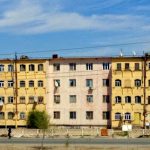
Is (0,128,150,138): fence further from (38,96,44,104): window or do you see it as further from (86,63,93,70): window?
(38,96,44,104): window

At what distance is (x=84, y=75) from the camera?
95625 mm

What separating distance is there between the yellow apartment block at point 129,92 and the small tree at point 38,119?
35.9 ft

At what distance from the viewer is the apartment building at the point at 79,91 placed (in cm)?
9519

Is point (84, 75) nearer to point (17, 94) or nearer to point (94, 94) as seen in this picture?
point (94, 94)

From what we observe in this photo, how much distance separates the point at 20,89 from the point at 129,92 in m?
18.4

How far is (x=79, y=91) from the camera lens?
96.0 m

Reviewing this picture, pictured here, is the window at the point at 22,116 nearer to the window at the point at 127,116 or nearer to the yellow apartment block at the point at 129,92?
the yellow apartment block at the point at 129,92

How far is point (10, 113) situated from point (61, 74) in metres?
11.0

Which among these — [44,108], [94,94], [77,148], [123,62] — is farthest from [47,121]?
[77,148]

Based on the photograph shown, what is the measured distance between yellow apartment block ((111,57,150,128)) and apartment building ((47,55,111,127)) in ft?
4.71

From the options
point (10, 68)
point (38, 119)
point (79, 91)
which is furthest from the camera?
point (10, 68)

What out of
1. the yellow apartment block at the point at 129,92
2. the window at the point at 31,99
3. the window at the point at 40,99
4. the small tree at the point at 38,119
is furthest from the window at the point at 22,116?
the yellow apartment block at the point at 129,92

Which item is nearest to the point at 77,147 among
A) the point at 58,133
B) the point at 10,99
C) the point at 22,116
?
the point at 58,133

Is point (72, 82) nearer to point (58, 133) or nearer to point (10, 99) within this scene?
point (10, 99)
